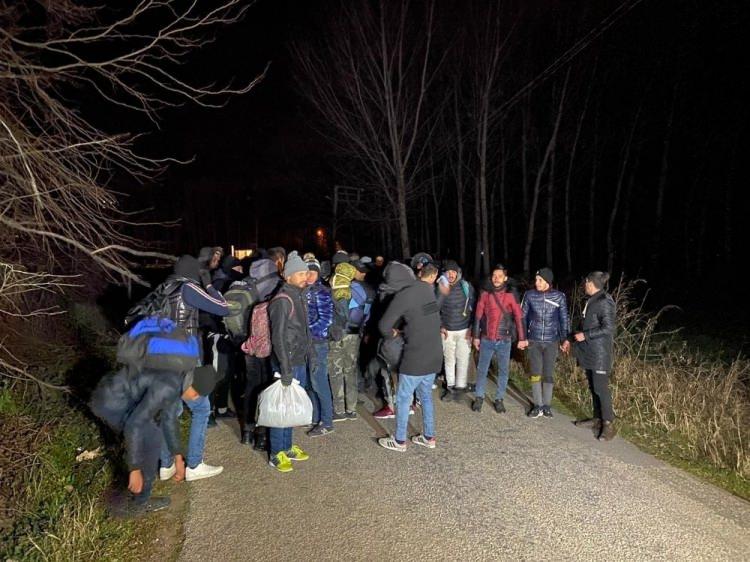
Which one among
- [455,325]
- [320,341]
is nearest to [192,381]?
[320,341]

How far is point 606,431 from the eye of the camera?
5.09 metres

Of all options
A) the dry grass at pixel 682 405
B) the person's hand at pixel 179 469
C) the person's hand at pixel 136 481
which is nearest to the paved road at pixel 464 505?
the person's hand at pixel 179 469

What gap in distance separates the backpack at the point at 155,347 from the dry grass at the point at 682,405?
4.91m

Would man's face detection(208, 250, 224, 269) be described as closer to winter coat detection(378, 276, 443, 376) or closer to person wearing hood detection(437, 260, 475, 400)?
person wearing hood detection(437, 260, 475, 400)

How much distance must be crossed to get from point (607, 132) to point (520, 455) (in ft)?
74.4

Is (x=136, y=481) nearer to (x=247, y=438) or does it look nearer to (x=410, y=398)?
(x=247, y=438)

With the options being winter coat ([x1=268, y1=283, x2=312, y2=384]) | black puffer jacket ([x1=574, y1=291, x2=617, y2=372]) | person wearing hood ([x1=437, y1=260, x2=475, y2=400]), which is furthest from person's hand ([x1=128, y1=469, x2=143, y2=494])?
black puffer jacket ([x1=574, y1=291, x2=617, y2=372])

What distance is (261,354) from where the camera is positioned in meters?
4.63

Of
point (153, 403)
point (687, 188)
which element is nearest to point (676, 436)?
point (153, 403)

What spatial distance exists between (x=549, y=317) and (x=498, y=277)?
2.57 feet

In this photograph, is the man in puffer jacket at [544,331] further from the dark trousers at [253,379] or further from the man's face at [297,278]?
the dark trousers at [253,379]

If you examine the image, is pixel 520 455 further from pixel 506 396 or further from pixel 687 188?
pixel 687 188

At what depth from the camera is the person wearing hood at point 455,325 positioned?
6.23 m

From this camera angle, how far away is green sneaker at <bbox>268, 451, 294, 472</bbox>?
4398 mm
